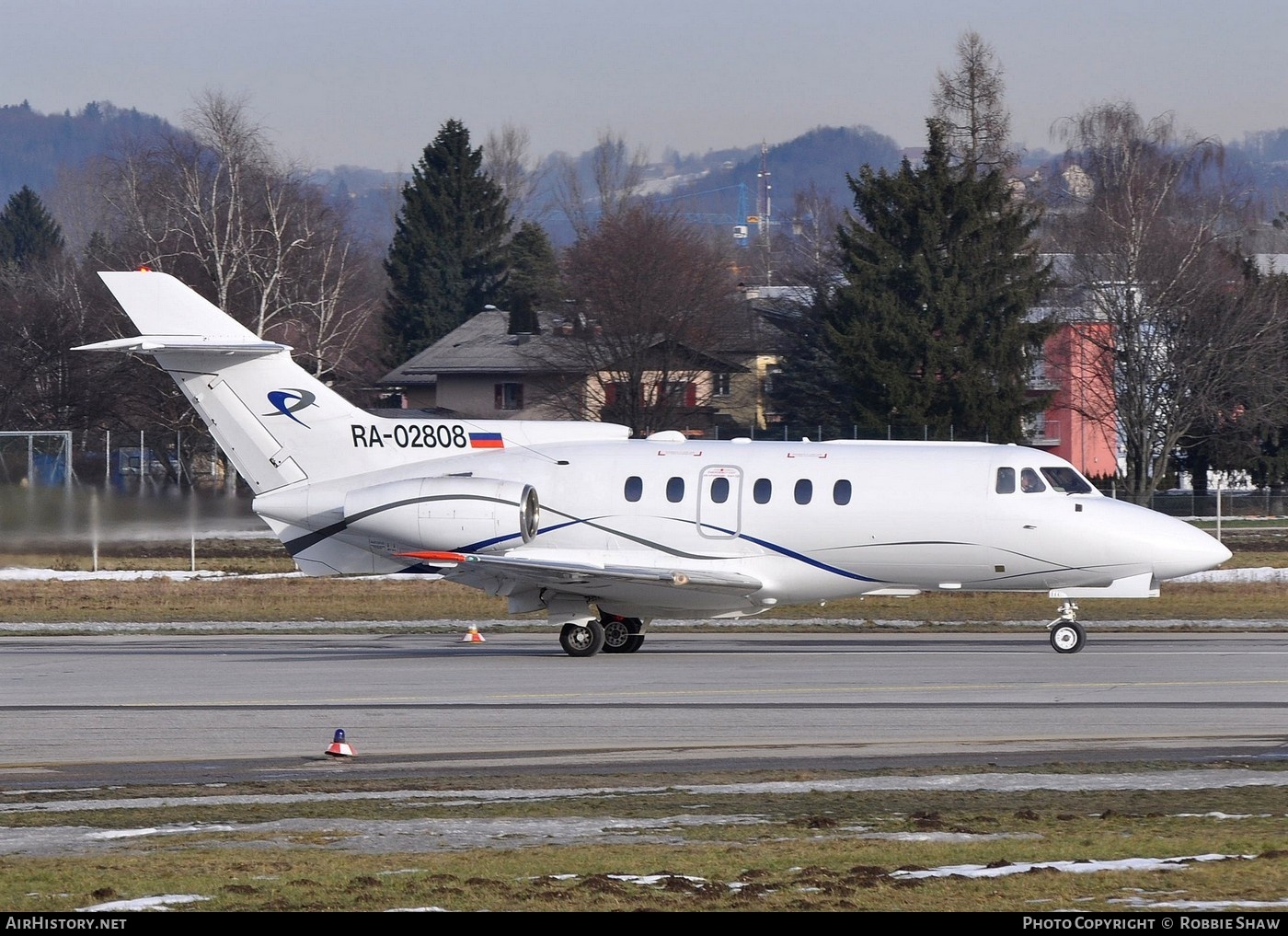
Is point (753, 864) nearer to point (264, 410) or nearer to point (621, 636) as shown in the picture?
point (621, 636)

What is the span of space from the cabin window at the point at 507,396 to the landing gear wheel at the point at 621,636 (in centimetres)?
5388

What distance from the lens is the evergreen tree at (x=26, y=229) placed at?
449 ft

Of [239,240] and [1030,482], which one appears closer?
[1030,482]

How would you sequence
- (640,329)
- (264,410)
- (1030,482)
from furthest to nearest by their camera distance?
(640,329)
(264,410)
(1030,482)

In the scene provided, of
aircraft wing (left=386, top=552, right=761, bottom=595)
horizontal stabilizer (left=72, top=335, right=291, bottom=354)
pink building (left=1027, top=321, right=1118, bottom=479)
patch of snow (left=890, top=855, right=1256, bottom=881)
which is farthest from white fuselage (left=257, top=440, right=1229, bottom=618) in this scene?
pink building (left=1027, top=321, right=1118, bottom=479)

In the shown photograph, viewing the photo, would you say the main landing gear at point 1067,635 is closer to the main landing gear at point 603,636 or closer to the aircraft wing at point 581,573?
the aircraft wing at point 581,573

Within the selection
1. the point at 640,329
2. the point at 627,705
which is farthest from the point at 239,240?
the point at 627,705

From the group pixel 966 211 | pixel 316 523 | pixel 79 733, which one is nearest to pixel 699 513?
pixel 316 523

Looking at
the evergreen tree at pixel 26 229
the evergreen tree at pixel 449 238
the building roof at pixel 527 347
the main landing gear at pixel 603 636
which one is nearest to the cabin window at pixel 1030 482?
the main landing gear at pixel 603 636

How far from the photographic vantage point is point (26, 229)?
13825 cm

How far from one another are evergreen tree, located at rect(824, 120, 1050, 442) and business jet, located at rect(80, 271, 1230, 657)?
32821mm

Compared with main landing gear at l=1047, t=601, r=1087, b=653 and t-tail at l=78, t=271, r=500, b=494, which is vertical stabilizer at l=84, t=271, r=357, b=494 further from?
main landing gear at l=1047, t=601, r=1087, b=653

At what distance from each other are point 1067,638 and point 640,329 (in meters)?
43.2

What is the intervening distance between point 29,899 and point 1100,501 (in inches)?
720
